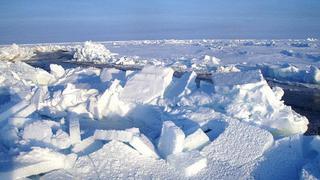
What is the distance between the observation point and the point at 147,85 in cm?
795

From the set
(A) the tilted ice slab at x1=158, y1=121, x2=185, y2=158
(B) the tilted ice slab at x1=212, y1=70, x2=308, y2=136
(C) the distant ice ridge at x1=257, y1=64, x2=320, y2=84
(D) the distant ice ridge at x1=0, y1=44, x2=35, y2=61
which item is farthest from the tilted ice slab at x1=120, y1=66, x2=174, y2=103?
(D) the distant ice ridge at x1=0, y1=44, x2=35, y2=61

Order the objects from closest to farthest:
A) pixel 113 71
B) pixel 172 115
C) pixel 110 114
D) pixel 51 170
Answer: pixel 51 170 → pixel 172 115 → pixel 110 114 → pixel 113 71

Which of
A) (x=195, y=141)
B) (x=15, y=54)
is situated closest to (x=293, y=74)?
(x=195, y=141)

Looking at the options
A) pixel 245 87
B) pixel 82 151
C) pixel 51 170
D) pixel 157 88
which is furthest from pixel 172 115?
pixel 51 170

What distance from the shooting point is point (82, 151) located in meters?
5.36

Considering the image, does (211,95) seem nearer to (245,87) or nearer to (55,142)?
(245,87)

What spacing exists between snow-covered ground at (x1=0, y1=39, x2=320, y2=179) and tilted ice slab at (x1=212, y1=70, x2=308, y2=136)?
0.7 inches

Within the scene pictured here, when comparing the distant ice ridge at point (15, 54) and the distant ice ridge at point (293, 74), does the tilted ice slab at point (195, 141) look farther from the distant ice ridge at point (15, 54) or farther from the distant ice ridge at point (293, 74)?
the distant ice ridge at point (15, 54)

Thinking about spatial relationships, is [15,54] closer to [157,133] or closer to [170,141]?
[157,133]

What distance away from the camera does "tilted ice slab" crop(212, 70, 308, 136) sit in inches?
265

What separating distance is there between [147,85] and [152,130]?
4.60 ft

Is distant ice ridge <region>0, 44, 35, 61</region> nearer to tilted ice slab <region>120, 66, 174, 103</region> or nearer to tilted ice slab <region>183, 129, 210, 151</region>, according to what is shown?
tilted ice slab <region>120, 66, 174, 103</region>

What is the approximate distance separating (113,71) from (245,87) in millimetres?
3177

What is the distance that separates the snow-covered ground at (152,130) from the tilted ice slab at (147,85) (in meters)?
0.02
